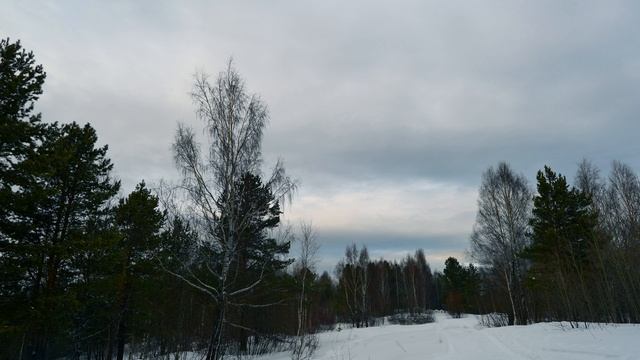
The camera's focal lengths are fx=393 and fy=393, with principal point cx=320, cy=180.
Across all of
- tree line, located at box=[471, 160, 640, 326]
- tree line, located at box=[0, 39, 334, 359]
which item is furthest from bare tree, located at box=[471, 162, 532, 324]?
tree line, located at box=[0, 39, 334, 359]

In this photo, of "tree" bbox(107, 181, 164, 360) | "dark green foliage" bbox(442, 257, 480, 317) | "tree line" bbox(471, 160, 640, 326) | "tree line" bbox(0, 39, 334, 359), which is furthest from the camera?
"dark green foliage" bbox(442, 257, 480, 317)

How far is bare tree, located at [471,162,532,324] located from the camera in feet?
93.6

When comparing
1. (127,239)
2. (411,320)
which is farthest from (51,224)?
(411,320)

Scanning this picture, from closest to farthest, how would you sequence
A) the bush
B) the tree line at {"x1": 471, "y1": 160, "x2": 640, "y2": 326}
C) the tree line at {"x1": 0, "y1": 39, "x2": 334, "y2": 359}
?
the tree line at {"x1": 0, "y1": 39, "x2": 334, "y2": 359}, the tree line at {"x1": 471, "y1": 160, "x2": 640, "y2": 326}, the bush

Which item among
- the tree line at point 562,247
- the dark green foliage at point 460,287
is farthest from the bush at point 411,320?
the tree line at point 562,247

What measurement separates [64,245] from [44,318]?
8.47 feet

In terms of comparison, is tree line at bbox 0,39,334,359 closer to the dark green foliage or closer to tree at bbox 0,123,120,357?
tree at bbox 0,123,120,357

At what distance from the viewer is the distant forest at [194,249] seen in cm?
1284

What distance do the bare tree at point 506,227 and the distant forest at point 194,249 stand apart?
10 cm

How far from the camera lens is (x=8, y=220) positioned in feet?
49.4

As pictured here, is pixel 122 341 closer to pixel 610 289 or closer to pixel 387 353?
pixel 387 353

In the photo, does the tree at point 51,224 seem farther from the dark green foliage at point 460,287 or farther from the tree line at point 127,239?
the dark green foliage at point 460,287

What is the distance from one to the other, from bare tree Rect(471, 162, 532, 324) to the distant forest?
0.10 metres

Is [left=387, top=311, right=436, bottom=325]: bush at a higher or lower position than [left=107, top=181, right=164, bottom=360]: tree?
lower
